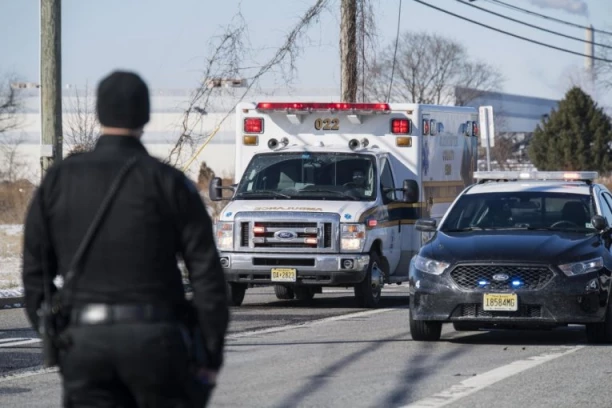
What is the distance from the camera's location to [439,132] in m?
18.9

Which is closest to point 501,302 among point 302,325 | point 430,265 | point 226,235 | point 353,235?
point 430,265

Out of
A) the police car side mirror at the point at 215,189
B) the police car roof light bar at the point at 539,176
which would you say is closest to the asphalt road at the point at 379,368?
the police car roof light bar at the point at 539,176

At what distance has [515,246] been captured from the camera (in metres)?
12.1

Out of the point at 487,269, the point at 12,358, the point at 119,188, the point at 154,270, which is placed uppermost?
the point at 119,188

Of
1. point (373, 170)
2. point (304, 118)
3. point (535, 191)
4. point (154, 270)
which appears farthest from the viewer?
point (304, 118)

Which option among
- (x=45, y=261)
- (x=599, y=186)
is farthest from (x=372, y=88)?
(x=45, y=261)

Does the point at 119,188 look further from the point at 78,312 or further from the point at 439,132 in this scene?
the point at 439,132

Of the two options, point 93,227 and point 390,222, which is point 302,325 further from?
point 93,227

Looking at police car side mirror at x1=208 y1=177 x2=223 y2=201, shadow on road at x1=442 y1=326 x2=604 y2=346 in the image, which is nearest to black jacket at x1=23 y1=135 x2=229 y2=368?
shadow on road at x1=442 y1=326 x2=604 y2=346

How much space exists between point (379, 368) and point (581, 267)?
8.38 ft

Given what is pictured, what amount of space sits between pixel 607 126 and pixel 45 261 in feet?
208

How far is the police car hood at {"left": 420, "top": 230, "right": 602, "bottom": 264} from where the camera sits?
1189 centimetres

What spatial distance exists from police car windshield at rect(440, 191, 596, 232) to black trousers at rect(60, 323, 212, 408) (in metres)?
9.04

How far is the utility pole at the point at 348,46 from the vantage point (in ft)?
82.6
